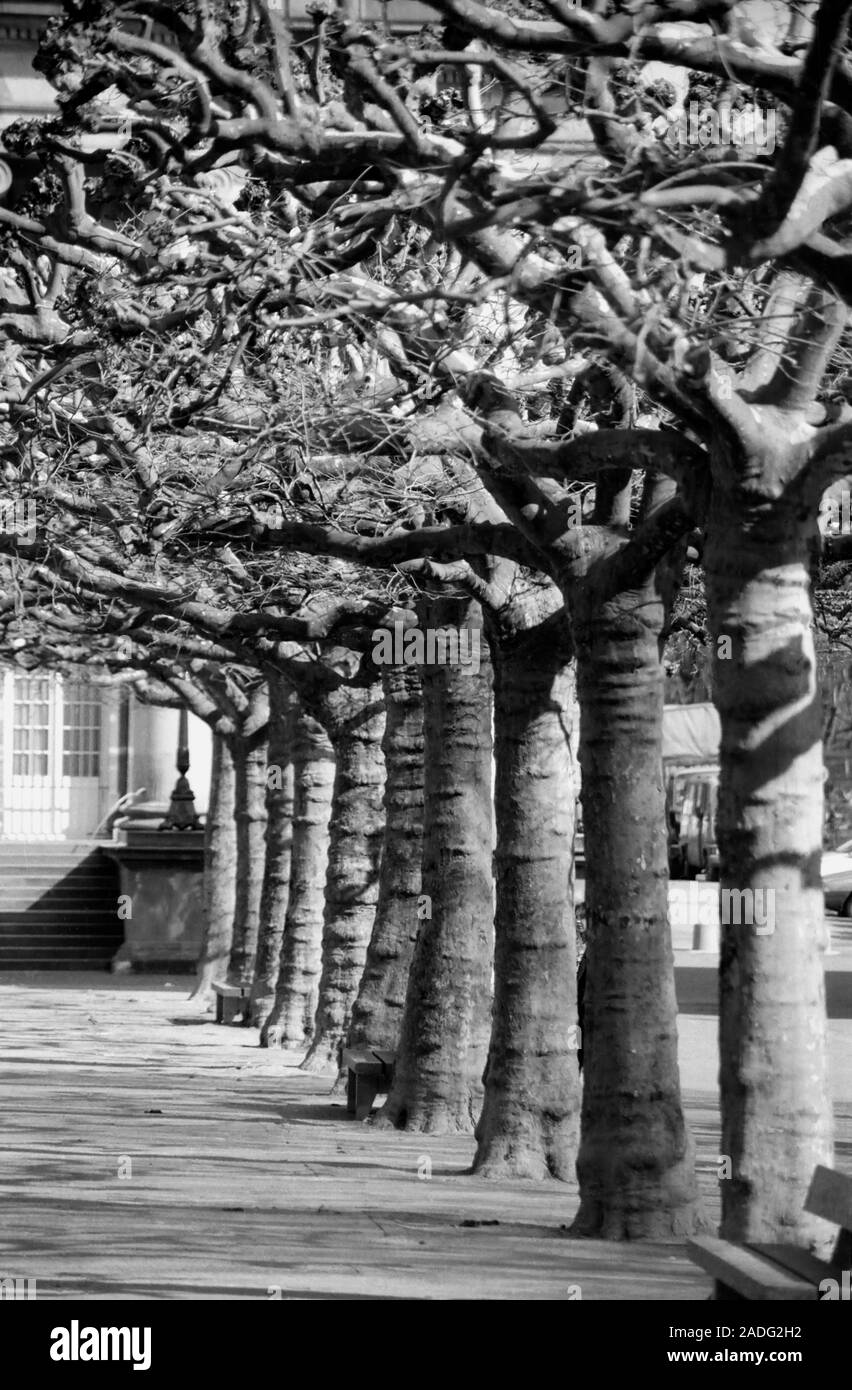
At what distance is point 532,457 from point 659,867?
→ 2.16 meters

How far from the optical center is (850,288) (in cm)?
689

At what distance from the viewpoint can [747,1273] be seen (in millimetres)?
6582

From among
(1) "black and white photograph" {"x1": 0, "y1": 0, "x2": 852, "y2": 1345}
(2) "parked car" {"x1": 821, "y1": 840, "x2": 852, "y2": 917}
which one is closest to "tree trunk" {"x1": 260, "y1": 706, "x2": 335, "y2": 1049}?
(1) "black and white photograph" {"x1": 0, "y1": 0, "x2": 852, "y2": 1345}

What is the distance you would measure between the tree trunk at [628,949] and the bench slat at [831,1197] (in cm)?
314

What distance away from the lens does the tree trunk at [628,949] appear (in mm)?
10062

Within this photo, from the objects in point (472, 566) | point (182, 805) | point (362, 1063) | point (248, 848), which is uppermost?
point (472, 566)

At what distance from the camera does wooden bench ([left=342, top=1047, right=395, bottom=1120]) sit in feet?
51.6

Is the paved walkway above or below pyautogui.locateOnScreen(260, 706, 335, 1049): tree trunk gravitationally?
below

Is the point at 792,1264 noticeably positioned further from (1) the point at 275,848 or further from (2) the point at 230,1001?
(2) the point at 230,1001

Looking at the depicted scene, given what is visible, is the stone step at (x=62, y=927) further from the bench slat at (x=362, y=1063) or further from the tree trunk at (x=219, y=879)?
the bench slat at (x=362, y=1063)

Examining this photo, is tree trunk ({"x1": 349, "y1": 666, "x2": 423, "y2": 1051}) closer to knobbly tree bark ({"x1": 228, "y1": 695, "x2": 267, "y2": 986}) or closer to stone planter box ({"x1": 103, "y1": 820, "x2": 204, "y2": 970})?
knobbly tree bark ({"x1": 228, "y1": 695, "x2": 267, "y2": 986})

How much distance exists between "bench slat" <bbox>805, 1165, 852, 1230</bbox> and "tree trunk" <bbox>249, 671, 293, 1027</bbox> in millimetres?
17488

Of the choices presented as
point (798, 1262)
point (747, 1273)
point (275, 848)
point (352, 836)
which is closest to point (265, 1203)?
point (798, 1262)

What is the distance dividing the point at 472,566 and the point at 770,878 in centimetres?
498
